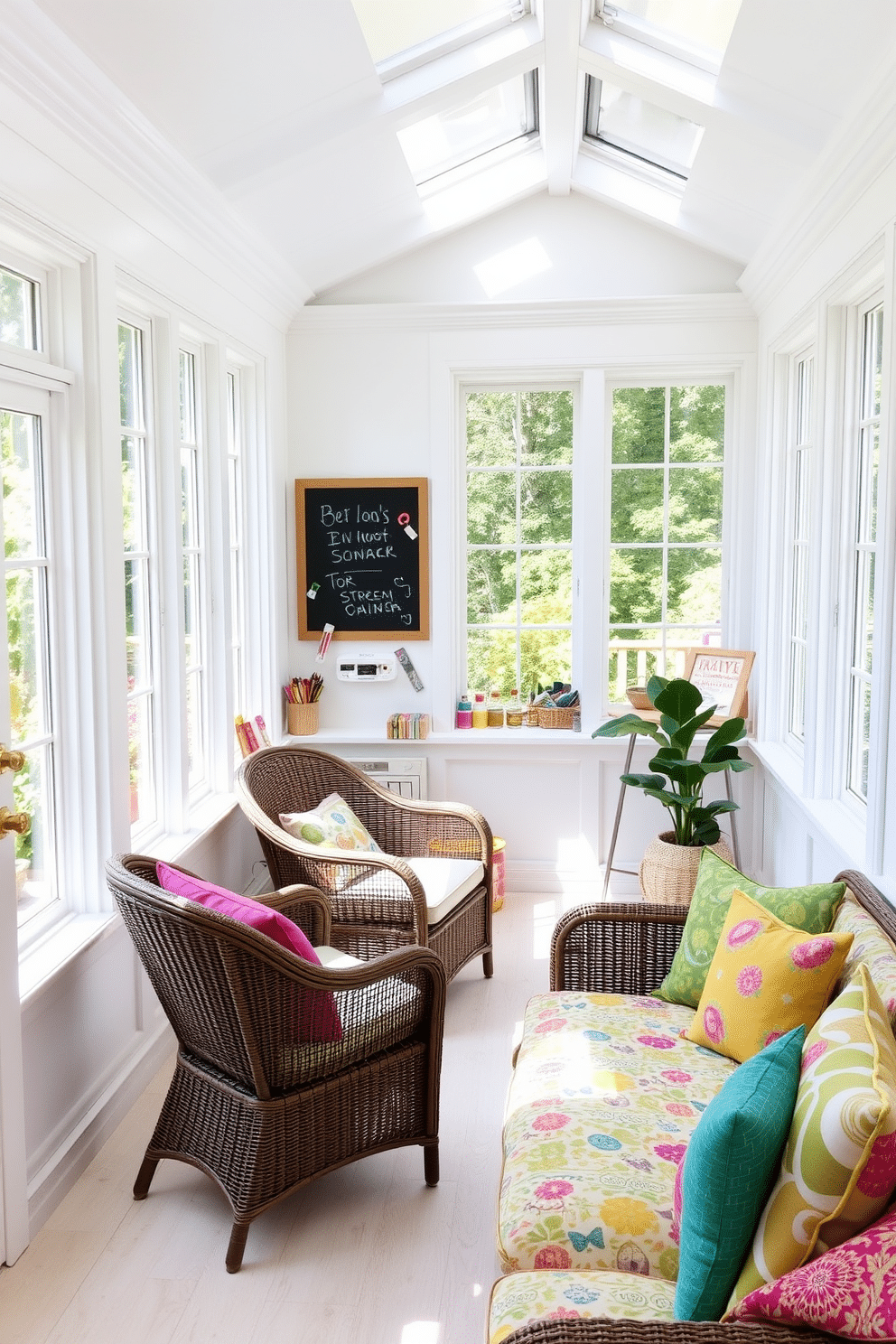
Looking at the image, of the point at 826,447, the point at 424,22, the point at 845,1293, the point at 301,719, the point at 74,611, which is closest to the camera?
the point at 845,1293

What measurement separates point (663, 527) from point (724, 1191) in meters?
3.80

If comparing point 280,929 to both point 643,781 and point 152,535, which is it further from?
point 643,781

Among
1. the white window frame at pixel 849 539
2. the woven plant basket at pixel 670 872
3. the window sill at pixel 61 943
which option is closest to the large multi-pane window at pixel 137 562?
the window sill at pixel 61 943

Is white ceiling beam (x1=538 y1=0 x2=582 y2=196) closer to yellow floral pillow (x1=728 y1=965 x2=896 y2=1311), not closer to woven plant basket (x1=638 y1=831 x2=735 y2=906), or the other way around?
woven plant basket (x1=638 y1=831 x2=735 y2=906)

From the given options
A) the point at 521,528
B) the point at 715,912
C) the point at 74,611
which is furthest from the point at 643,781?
the point at 74,611

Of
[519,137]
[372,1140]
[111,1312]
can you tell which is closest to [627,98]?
[519,137]

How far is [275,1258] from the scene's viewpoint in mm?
2443

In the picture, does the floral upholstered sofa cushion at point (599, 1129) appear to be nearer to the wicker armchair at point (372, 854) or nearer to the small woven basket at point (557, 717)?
the wicker armchair at point (372, 854)

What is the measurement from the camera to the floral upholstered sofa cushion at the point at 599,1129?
1.83 metres

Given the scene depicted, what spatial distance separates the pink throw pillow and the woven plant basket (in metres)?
1.76

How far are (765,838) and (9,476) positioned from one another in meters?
3.30

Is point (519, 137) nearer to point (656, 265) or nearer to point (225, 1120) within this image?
point (656, 265)

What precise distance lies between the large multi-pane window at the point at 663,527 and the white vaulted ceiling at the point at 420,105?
2.32 feet

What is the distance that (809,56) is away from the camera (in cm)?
269
